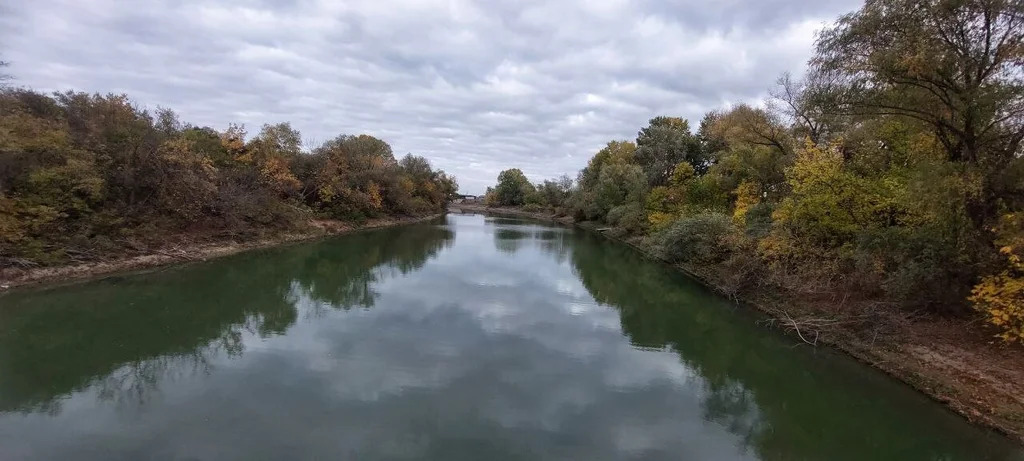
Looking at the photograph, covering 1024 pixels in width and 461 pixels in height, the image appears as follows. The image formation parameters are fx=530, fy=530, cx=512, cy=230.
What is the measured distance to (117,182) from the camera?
2320 cm

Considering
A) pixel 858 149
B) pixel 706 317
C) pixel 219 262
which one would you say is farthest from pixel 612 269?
→ pixel 219 262

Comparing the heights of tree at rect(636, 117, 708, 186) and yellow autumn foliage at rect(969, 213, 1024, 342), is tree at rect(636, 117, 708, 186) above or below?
above

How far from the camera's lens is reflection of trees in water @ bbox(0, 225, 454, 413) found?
1081cm

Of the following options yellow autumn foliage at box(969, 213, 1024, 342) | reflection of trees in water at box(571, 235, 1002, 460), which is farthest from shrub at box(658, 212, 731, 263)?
yellow autumn foliage at box(969, 213, 1024, 342)

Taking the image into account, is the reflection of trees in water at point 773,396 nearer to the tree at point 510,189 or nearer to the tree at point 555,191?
the tree at point 555,191

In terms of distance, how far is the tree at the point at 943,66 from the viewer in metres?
12.5

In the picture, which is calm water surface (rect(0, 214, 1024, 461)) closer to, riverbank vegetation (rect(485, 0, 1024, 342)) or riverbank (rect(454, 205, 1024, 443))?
riverbank (rect(454, 205, 1024, 443))

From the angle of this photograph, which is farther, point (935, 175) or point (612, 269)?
point (612, 269)

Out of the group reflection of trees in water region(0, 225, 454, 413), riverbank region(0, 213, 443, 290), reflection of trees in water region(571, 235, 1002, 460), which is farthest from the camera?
riverbank region(0, 213, 443, 290)

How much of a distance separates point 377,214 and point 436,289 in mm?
34295

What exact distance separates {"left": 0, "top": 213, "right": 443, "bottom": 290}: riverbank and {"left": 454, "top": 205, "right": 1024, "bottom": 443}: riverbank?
2402 centimetres

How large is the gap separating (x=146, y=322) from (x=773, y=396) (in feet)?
54.7

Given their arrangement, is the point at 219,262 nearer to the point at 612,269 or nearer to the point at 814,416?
the point at 612,269

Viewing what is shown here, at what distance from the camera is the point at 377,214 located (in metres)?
54.3
